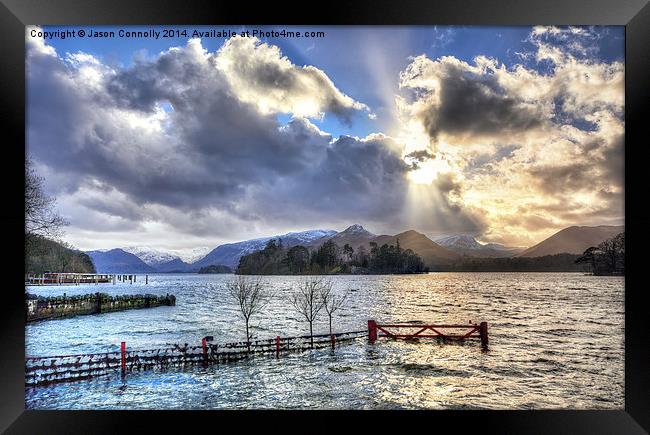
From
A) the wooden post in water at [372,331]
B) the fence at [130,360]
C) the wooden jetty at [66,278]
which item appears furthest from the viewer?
the wooden post in water at [372,331]

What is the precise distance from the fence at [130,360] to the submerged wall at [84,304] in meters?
1.15

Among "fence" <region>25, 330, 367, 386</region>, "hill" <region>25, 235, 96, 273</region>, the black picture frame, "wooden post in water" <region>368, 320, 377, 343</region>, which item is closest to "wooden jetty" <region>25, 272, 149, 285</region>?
"hill" <region>25, 235, 96, 273</region>

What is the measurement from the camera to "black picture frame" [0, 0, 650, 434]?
4457 millimetres

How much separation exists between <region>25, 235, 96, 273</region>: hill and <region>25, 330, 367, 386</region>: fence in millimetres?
1994

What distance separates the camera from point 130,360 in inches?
303

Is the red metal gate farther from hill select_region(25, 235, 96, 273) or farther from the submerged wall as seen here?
hill select_region(25, 235, 96, 273)

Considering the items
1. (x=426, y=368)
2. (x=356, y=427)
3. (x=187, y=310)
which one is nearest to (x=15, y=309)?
(x=356, y=427)

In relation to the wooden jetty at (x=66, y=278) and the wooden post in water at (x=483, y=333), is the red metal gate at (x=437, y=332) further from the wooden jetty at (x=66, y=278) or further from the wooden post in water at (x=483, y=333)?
the wooden jetty at (x=66, y=278)
